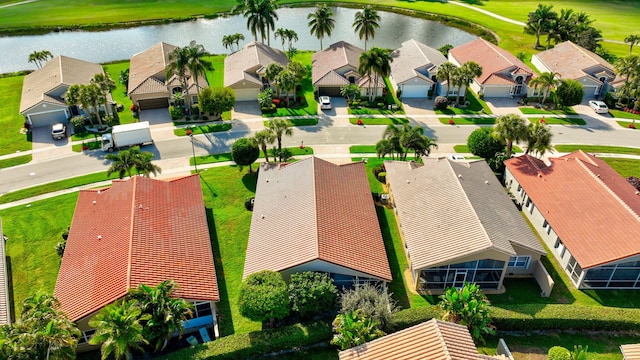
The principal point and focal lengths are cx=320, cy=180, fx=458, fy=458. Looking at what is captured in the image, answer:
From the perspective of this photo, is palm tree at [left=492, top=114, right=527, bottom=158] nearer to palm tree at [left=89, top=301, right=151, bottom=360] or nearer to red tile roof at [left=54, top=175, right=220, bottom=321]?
red tile roof at [left=54, top=175, right=220, bottom=321]

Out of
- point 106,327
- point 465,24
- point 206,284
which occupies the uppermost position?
point 465,24

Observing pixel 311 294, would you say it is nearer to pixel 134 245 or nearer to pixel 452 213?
pixel 134 245

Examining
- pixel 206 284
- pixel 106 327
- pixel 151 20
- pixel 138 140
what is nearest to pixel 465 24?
pixel 151 20

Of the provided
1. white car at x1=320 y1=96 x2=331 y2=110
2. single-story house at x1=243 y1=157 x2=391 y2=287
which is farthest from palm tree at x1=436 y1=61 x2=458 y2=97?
single-story house at x1=243 y1=157 x2=391 y2=287

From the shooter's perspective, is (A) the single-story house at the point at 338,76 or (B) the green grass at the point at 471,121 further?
(A) the single-story house at the point at 338,76

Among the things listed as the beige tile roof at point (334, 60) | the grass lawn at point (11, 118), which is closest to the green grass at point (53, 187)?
the grass lawn at point (11, 118)

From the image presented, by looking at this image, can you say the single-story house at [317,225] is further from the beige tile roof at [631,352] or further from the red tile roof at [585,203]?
the red tile roof at [585,203]

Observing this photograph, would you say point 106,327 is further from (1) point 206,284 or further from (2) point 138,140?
(2) point 138,140
